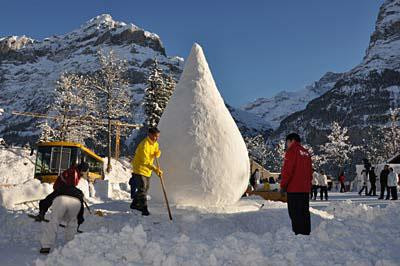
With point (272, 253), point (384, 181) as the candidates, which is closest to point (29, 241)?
point (272, 253)

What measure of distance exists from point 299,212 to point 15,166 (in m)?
29.6

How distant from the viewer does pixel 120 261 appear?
4289 millimetres

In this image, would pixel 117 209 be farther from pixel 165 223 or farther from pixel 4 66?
pixel 4 66

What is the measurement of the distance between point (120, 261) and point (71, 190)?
1.52 m

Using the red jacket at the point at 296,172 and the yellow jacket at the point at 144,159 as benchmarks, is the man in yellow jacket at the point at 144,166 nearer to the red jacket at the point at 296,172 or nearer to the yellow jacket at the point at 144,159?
the yellow jacket at the point at 144,159

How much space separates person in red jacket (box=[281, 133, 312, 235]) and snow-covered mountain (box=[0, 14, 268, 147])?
11286cm

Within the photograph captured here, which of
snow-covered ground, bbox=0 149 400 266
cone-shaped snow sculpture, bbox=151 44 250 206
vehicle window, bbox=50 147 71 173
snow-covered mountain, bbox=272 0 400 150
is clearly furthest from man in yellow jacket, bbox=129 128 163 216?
snow-covered mountain, bbox=272 0 400 150

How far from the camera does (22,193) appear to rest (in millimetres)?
11219

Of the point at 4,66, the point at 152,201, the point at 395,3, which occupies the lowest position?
the point at 152,201

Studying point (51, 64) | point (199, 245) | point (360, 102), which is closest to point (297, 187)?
point (199, 245)

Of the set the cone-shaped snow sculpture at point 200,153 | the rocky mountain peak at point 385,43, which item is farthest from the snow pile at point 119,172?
the rocky mountain peak at point 385,43

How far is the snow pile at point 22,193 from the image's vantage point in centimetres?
1060

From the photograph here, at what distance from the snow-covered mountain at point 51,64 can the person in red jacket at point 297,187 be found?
11286 cm

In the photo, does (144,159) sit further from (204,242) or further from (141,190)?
(204,242)
